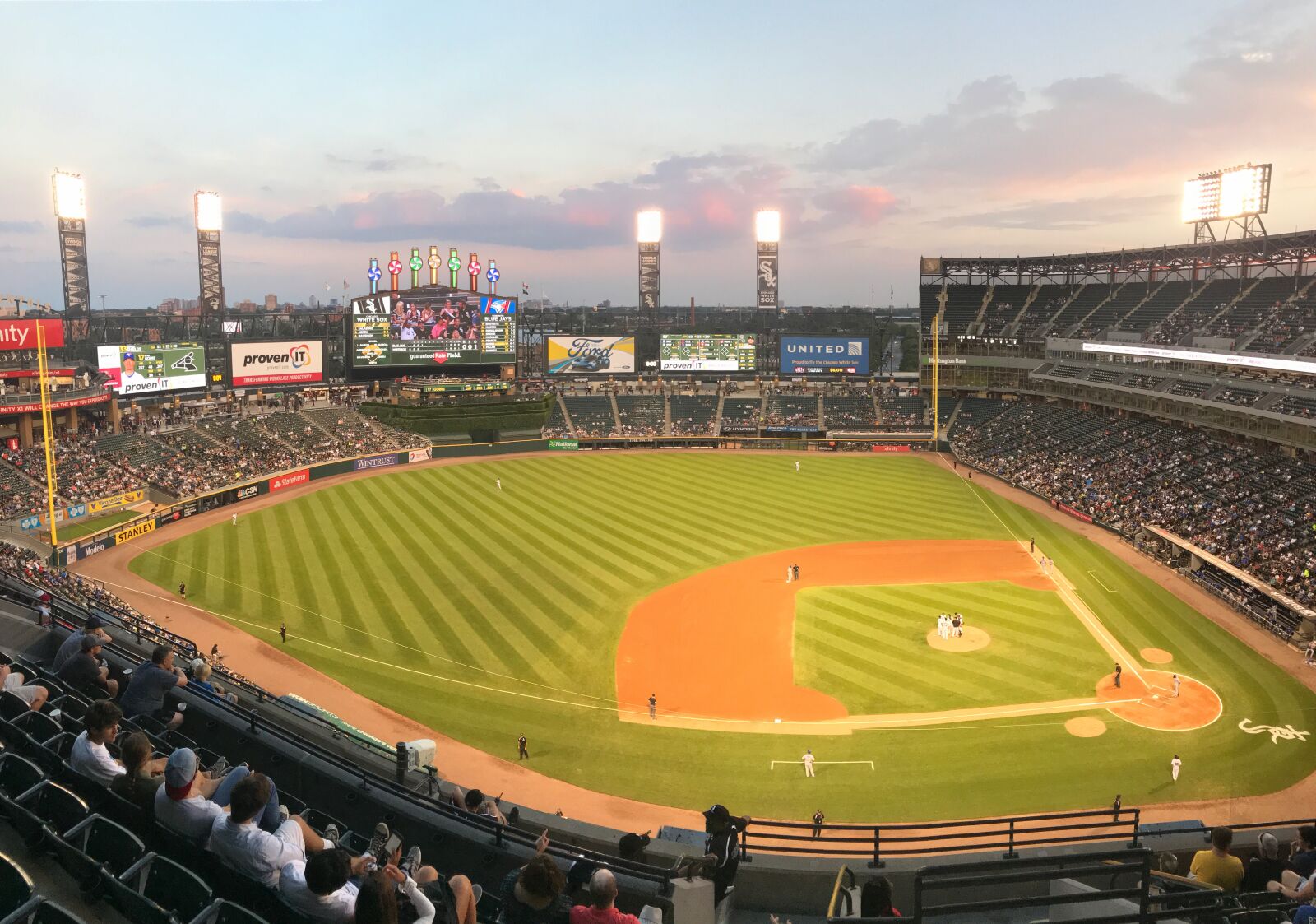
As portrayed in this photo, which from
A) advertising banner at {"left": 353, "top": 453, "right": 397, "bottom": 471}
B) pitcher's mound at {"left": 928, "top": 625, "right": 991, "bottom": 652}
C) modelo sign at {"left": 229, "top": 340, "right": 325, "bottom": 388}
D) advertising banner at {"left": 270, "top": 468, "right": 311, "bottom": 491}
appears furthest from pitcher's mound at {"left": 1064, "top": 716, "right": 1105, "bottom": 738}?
modelo sign at {"left": 229, "top": 340, "right": 325, "bottom": 388}

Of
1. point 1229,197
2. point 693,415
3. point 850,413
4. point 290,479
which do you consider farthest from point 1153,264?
point 290,479

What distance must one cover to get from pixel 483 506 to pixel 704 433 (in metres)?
30.2

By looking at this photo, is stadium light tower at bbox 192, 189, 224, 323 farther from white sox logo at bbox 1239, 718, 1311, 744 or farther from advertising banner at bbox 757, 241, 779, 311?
white sox logo at bbox 1239, 718, 1311, 744

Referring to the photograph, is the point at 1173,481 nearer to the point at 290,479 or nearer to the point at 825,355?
the point at 825,355

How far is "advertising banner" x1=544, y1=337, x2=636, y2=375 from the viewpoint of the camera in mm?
82438

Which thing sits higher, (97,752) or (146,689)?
(97,752)

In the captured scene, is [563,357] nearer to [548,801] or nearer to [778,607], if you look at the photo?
[778,607]

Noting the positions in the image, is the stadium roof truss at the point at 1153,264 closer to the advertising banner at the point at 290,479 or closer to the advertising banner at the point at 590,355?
the advertising banner at the point at 590,355

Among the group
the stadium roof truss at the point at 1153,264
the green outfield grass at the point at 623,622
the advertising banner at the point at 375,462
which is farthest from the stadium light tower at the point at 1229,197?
the advertising banner at the point at 375,462

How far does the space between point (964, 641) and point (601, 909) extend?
2668 cm

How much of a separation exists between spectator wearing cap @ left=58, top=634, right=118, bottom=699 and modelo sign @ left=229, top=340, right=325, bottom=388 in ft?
199

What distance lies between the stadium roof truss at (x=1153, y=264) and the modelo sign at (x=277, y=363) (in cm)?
5497

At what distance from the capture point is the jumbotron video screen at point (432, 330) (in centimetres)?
6938

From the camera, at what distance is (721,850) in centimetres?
787
